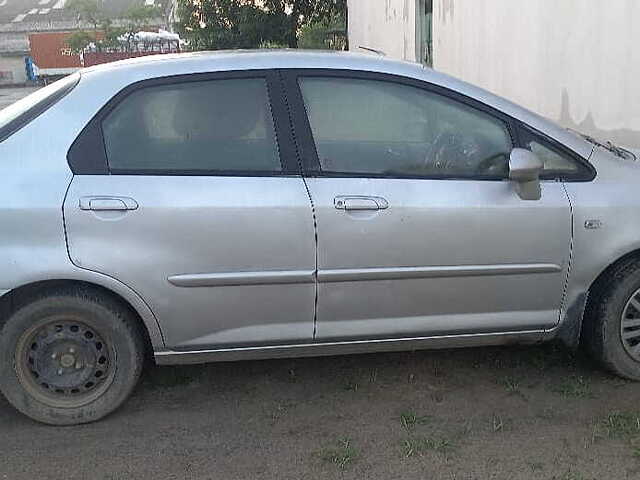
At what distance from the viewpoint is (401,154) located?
3275 mm

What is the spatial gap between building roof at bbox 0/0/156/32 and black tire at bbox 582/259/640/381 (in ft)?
186

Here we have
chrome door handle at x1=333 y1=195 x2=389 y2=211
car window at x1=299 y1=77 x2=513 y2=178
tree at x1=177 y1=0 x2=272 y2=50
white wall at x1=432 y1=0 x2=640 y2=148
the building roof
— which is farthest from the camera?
the building roof

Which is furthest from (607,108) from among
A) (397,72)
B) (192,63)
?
(192,63)

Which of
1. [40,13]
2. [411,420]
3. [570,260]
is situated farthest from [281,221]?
[40,13]

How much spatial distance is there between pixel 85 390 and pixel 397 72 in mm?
2061

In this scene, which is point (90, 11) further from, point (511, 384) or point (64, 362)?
point (511, 384)

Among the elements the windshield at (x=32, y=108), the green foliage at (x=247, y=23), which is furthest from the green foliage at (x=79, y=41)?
the windshield at (x=32, y=108)

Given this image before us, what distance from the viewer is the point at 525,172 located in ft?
10.3

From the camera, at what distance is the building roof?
5815 cm

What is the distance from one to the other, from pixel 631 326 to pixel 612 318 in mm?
132

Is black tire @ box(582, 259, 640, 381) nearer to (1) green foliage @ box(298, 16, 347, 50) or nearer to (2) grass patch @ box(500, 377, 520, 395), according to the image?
(2) grass patch @ box(500, 377, 520, 395)

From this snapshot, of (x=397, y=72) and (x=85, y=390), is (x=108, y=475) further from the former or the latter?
(x=397, y=72)

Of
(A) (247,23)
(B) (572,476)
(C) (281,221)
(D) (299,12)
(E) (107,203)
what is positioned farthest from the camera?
(D) (299,12)

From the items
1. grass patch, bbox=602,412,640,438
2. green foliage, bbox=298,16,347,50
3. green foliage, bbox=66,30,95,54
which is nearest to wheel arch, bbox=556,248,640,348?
grass patch, bbox=602,412,640,438
